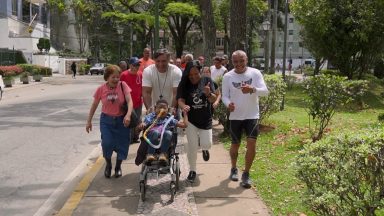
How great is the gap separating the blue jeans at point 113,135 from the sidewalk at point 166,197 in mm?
422

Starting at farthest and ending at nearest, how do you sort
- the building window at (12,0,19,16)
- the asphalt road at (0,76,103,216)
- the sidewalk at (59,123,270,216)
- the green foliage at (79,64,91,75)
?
the green foliage at (79,64,91,75), the building window at (12,0,19,16), the asphalt road at (0,76,103,216), the sidewalk at (59,123,270,216)

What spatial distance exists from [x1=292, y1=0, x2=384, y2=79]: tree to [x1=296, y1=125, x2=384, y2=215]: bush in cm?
1957

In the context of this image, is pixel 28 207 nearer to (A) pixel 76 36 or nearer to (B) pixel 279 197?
(B) pixel 279 197

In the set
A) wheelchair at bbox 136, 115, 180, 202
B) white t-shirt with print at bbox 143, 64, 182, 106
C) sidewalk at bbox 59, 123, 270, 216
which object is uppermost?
white t-shirt with print at bbox 143, 64, 182, 106

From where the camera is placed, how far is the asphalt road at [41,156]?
251 inches

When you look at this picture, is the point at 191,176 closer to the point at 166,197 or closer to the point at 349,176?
the point at 166,197

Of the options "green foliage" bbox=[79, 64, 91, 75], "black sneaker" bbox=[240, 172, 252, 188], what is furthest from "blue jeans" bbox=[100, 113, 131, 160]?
"green foliage" bbox=[79, 64, 91, 75]

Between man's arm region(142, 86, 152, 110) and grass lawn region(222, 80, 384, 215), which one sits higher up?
man's arm region(142, 86, 152, 110)

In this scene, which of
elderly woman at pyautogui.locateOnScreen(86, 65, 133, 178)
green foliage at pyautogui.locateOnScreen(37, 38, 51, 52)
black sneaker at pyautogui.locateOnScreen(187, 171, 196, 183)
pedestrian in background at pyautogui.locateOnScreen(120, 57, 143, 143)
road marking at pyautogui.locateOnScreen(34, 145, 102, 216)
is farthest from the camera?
green foliage at pyautogui.locateOnScreen(37, 38, 51, 52)

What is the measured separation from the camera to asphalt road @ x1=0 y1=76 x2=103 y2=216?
6.36m

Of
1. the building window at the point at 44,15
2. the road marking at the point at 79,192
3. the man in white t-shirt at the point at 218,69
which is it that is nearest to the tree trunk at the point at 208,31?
the man in white t-shirt at the point at 218,69

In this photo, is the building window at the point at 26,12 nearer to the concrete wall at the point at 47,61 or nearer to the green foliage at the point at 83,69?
the concrete wall at the point at 47,61

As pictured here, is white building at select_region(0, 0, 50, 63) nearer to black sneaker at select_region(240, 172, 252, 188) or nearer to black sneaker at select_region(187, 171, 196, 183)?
black sneaker at select_region(187, 171, 196, 183)

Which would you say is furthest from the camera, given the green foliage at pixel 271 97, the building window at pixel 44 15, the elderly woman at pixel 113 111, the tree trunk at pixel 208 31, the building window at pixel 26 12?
the building window at pixel 44 15
